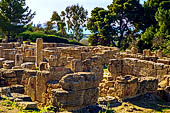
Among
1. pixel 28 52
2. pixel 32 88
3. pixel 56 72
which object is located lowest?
pixel 32 88

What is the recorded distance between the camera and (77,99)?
9.66m

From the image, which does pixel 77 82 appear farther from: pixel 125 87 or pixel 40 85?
pixel 40 85

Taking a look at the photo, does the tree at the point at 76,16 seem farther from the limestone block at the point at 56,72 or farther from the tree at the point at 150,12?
the limestone block at the point at 56,72

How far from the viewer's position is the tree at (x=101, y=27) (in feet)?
133

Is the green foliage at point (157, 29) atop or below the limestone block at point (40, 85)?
atop

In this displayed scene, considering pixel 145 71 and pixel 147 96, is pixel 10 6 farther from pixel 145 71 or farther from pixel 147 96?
pixel 147 96

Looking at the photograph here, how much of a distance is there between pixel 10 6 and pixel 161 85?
120 feet

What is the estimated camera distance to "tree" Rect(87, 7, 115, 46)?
40.5m

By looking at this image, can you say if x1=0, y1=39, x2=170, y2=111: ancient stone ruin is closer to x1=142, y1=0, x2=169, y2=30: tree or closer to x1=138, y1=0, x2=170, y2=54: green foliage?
x1=138, y1=0, x2=170, y2=54: green foliage

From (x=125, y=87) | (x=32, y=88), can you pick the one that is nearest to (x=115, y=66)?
(x=125, y=87)

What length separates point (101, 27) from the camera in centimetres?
4131

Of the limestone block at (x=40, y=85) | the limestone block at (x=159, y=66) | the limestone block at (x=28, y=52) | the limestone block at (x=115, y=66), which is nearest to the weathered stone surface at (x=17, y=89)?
the limestone block at (x=40, y=85)

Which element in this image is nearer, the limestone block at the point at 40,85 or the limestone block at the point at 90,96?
the limestone block at the point at 90,96

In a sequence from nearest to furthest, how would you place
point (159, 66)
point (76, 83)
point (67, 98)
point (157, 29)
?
point (67, 98) → point (76, 83) → point (159, 66) → point (157, 29)
